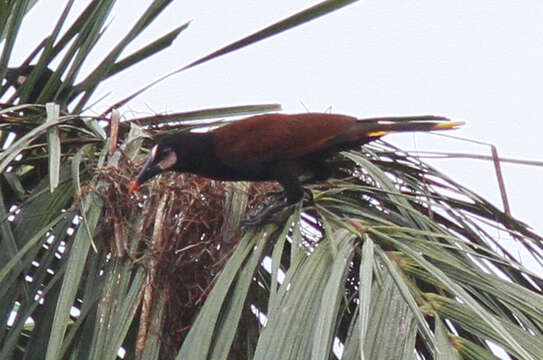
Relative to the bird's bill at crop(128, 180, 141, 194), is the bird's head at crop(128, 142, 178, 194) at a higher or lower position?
higher

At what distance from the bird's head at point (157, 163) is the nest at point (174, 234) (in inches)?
0.9

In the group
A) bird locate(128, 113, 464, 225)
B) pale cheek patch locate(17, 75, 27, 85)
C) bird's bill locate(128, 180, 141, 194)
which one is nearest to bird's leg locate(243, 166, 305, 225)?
bird locate(128, 113, 464, 225)

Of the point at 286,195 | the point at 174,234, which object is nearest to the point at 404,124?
the point at 286,195

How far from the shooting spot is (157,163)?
2631mm

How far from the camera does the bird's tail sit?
2.72m

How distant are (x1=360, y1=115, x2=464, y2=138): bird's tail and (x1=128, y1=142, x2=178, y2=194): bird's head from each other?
1.76ft

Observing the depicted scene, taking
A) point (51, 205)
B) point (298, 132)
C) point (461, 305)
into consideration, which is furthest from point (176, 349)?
point (298, 132)

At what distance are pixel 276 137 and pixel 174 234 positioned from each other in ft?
2.32

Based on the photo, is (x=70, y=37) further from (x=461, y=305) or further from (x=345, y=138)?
(x=461, y=305)

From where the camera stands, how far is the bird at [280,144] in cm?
282

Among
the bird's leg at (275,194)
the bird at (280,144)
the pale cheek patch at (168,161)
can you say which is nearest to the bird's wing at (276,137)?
the bird at (280,144)

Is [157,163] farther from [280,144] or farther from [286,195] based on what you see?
[280,144]

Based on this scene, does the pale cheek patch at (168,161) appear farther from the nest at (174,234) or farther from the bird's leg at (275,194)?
the bird's leg at (275,194)

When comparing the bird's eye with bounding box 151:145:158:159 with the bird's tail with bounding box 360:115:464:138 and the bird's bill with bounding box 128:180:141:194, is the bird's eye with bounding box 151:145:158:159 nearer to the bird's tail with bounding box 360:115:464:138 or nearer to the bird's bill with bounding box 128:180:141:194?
the bird's bill with bounding box 128:180:141:194
